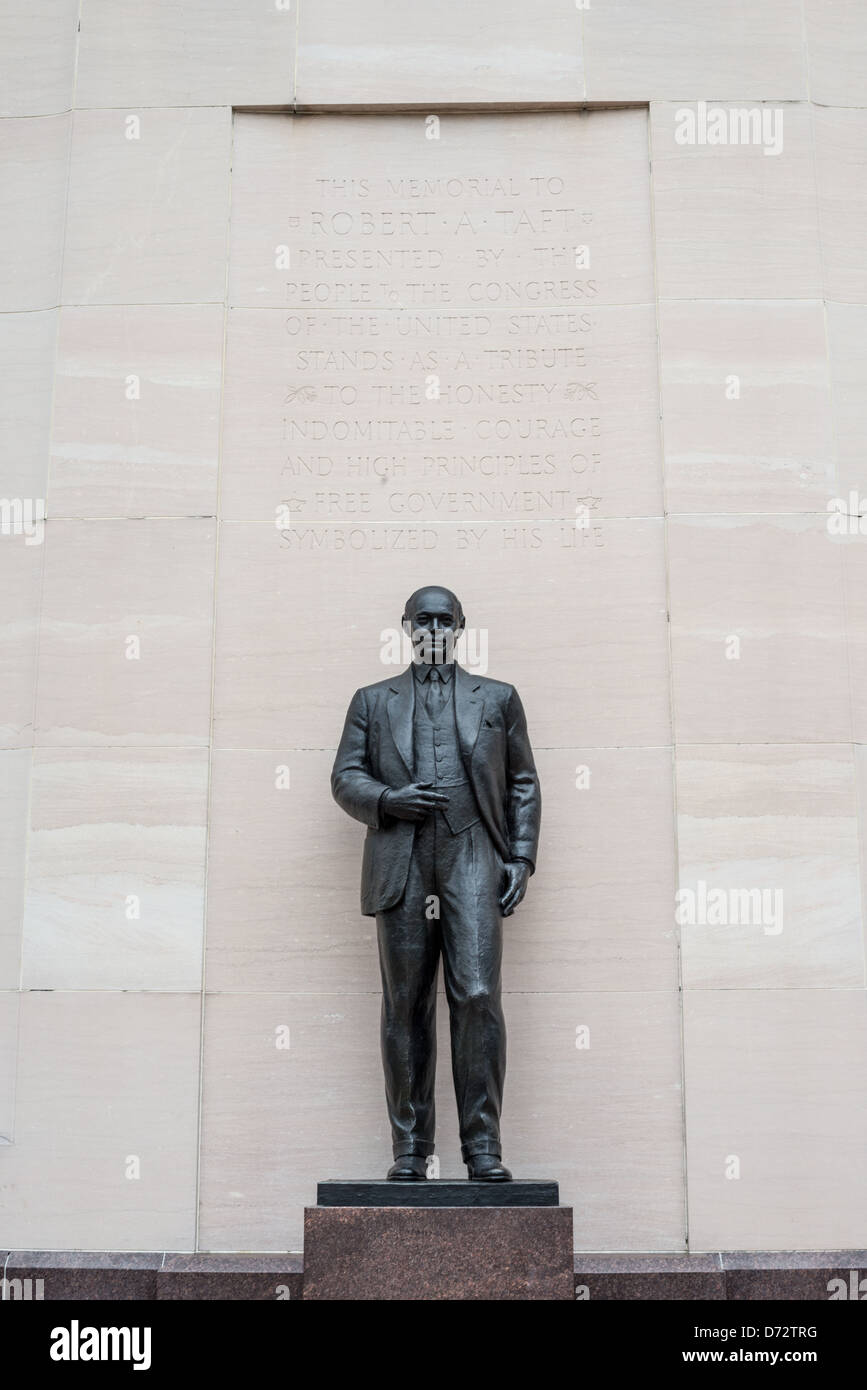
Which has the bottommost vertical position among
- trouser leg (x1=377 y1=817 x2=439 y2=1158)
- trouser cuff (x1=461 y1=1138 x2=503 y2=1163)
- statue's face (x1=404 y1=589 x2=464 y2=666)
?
trouser cuff (x1=461 y1=1138 x2=503 y2=1163)

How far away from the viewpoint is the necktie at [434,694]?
986 cm

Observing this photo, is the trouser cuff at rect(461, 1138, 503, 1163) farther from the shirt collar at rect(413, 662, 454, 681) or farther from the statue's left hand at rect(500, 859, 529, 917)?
the shirt collar at rect(413, 662, 454, 681)

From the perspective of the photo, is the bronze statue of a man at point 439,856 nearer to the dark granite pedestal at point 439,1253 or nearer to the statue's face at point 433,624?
the statue's face at point 433,624

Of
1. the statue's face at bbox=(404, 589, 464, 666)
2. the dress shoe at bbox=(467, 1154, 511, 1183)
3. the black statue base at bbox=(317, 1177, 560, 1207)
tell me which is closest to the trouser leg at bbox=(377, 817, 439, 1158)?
the dress shoe at bbox=(467, 1154, 511, 1183)

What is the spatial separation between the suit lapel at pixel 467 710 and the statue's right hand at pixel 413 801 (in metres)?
0.42

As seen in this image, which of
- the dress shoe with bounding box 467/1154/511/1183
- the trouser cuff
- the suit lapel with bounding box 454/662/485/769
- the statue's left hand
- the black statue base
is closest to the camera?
the black statue base

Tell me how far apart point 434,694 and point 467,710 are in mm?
236

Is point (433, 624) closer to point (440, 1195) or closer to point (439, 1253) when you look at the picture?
point (440, 1195)

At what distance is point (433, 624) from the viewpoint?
9.91m

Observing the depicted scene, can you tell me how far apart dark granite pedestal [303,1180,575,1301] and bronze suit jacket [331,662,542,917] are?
1.83 m

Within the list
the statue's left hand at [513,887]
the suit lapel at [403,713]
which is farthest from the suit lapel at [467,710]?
the statue's left hand at [513,887]

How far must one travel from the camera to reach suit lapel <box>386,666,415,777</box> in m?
9.79

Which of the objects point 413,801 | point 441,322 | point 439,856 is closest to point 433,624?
point 413,801

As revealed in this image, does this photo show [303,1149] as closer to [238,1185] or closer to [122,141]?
[238,1185]
